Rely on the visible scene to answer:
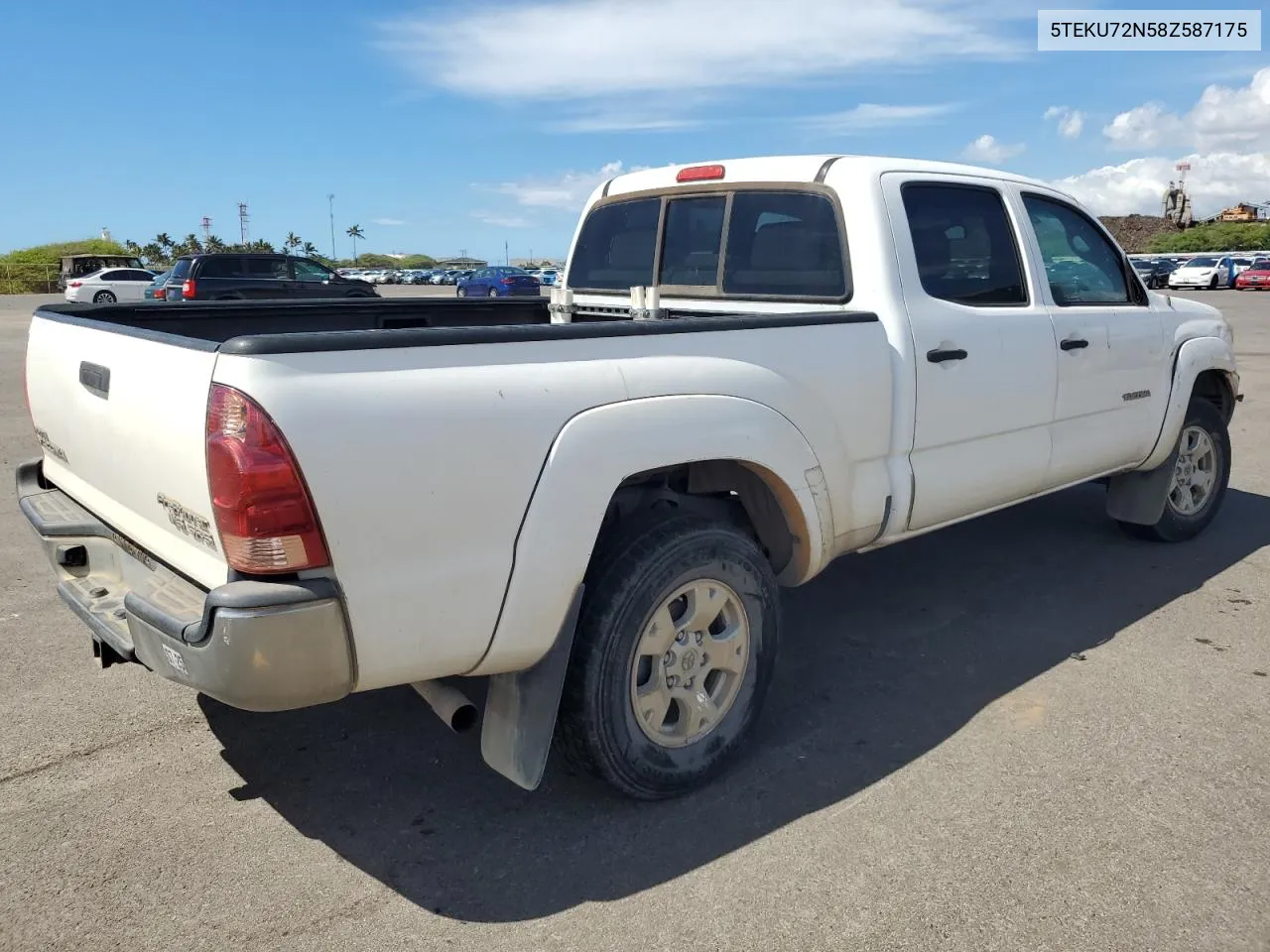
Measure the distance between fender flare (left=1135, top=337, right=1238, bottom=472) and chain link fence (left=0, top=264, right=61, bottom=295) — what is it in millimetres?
58253

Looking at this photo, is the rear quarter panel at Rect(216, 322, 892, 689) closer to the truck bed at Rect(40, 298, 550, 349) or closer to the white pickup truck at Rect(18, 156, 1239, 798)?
the white pickup truck at Rect(18, 156, 1239, 798)

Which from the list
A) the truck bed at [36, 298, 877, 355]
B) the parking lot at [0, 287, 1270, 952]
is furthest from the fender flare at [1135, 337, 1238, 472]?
the truck bed at [36, 298, 877, 355]

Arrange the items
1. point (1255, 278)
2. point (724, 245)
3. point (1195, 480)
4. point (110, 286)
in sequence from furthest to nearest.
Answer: point (1255, 278), point (110, 286), point (1195, 480), point (724, 245)

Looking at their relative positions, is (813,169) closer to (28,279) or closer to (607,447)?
(607,447)

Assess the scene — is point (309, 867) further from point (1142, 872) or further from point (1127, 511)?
point (1127, 511)

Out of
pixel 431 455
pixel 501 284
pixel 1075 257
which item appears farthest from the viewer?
pixel 501 284

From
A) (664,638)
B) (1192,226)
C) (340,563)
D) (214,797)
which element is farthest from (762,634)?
(1192,226)

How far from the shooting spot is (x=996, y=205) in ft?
14.3

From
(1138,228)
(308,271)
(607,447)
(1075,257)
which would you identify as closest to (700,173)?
(1075,257)

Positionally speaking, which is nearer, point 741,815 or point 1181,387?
point 741,815

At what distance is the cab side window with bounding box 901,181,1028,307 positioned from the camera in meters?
3.92

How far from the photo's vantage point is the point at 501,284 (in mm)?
38250

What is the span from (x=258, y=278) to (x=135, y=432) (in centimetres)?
1925

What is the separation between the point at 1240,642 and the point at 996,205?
87.0 inches
